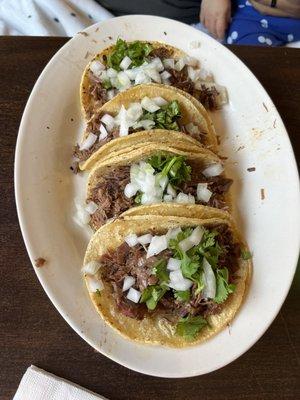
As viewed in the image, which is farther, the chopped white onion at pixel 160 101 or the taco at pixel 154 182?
the chopped white onion at pixel 160 101

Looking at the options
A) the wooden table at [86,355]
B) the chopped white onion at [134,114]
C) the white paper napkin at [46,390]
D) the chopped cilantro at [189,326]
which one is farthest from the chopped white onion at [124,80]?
the white paper napkin at [46,390]

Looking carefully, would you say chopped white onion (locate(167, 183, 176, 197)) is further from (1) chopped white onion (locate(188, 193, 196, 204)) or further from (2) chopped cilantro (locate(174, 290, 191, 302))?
(2) chopped cilantro (locate(174, 290, 191, 302))

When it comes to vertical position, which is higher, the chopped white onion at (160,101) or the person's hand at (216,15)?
the person's hand at (216,15)

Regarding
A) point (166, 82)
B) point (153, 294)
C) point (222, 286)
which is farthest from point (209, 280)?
point (166, 82)

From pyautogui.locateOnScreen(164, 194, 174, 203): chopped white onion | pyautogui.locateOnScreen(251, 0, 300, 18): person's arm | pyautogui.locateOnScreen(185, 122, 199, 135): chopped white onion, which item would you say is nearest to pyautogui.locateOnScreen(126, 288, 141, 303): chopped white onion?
pyautogui.locateOnScreen(164, 194, 174, 203): chopped white onion

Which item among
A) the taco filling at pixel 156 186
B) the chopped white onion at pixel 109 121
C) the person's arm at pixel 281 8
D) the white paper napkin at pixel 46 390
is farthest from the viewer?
the person's arm at pixel 281 8

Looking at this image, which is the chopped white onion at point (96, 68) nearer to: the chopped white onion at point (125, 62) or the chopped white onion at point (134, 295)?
the chopped white onion at point (125, 62)

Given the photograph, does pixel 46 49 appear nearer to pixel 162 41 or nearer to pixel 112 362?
pixel 162 41

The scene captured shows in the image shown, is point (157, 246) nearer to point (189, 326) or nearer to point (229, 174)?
point (189, 326)
